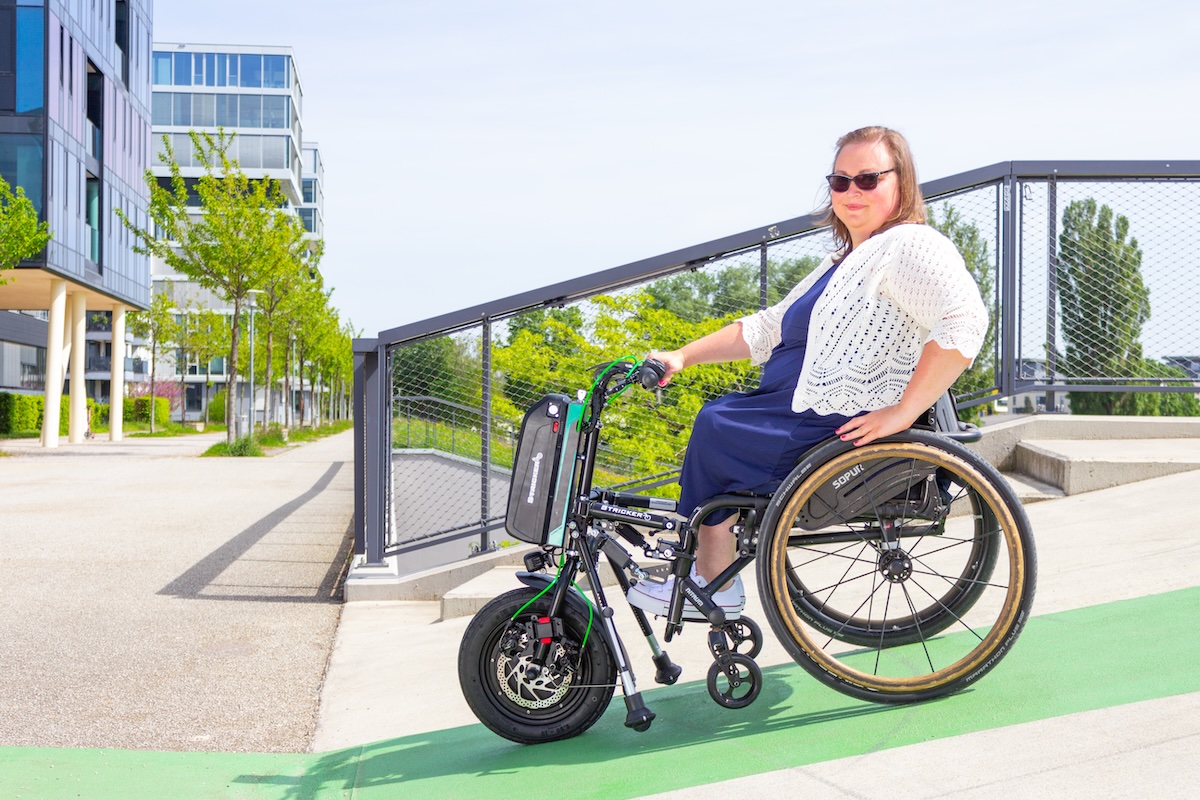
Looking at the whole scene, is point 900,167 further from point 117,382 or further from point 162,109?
point 162,109

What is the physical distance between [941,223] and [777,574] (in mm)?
3436

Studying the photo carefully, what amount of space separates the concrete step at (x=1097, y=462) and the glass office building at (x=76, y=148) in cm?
2931

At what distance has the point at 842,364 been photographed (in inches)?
109

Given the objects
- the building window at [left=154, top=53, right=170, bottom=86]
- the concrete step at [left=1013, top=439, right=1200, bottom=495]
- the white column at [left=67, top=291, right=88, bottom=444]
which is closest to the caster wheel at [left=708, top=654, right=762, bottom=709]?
the concrete step at [left=1013, top=439, right=1200, bottom=495]

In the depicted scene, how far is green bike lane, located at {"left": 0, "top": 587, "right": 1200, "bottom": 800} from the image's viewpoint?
2.62m

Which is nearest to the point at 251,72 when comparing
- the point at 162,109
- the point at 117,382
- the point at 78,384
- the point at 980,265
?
the point at 162,109

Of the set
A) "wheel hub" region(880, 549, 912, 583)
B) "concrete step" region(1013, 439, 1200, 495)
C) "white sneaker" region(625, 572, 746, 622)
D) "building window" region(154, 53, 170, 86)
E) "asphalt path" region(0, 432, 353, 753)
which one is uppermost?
"building window" region(154, 53, 170, 86)

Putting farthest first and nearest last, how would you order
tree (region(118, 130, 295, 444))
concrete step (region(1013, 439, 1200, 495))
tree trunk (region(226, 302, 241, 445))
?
tree (region(118, 130, 295, 444)), tree trunk (region(226, 302, 241, 445)), concrete step (region(1013, 439, 1200, 495))

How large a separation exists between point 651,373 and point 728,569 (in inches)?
21.3

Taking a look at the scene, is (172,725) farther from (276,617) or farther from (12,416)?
(12,416)

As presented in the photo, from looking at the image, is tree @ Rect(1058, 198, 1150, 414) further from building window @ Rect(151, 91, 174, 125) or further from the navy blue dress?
building window @ Rect(151, 91, 174, 125)

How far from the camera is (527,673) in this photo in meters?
2.89

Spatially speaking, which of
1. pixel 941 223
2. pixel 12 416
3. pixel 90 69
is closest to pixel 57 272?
pixel 90 69

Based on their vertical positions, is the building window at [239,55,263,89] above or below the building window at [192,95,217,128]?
above
